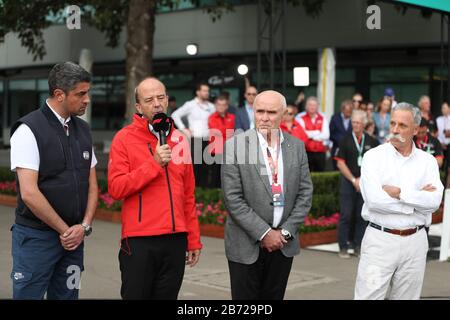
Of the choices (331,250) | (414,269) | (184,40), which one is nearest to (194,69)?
(184,40)

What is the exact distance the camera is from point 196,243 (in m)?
5.05

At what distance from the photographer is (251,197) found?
17.0ft

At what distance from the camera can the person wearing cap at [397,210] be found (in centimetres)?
525

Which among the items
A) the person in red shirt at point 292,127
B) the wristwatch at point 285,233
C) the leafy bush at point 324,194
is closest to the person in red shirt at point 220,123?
the person in red shirt at point 292,127

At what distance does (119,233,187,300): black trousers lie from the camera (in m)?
4.77

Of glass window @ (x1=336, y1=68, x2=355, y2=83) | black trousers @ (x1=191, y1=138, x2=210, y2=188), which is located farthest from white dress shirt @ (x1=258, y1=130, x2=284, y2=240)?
glass window @ (x1=336, y1=68, x2=355, y2=83)

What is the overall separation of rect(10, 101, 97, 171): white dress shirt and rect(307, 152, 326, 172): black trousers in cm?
945

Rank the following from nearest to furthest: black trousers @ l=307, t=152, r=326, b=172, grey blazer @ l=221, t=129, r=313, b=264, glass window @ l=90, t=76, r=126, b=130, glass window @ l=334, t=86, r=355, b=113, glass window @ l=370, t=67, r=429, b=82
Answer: grey blazer @ l=221, t=129, r=313, b=264 < black trousers @ l=307, t=152, r=326, b=172 < glass window @ l=370, t=67, r=429, b=82 < glass window @ l=334, t=86, r=355, b=113 < glass window @ l=90, t=76, r=126, b=130

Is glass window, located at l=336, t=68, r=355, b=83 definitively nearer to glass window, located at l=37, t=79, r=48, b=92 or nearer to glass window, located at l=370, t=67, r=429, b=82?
glass window, located at l=370, t=67, r=429, b=82

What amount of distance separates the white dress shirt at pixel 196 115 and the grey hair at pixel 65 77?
342 inches

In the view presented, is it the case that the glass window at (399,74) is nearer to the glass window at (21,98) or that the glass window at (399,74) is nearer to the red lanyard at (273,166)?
the glass window at (21,98)

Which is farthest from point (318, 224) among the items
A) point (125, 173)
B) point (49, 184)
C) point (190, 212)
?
point (49, 184)

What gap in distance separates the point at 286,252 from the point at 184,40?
22064mm
